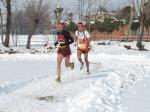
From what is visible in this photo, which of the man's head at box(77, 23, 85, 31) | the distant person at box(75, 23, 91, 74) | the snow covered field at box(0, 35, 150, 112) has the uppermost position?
the man's head at box(77, 23, 85, 31)

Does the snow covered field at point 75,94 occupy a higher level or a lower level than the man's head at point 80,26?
lower

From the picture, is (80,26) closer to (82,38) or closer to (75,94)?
(82,38)

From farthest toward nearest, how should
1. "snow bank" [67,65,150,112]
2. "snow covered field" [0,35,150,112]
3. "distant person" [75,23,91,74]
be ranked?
"distant person" [75,23,91,74] → "snow covered field" [0,35,150,112] → "snow bank" [67,65,150,112]

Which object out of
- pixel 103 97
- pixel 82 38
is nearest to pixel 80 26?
pixel 82 38

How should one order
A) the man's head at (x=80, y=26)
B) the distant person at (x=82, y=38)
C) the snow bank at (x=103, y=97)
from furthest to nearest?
the distant person at (x=82, y=38) < the man's head at (x=80, y=26) < the snow bank at (x=103, y=97)

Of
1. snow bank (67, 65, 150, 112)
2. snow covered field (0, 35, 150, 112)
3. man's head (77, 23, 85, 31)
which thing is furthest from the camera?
man's head (77, 23, 85, 31)

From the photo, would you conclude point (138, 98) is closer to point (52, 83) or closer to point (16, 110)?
point (16, 110)

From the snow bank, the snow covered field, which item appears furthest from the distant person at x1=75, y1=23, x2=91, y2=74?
the snow bank

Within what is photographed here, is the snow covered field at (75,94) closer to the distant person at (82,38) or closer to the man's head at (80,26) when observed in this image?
the distant person at (82,38)

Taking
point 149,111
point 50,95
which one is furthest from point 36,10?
point 149,111

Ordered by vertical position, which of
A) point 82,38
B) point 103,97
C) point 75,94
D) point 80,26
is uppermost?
point 80,26

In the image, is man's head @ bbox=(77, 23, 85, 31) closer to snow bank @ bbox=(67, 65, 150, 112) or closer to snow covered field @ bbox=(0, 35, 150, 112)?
snow covered field @ bbox=(0, 35, 150, 112)

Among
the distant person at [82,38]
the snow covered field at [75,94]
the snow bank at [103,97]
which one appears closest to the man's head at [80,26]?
the distant person at [82,38]

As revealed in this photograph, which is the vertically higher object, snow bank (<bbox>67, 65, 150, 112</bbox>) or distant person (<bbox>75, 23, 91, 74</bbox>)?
distant person (<bbox>75, 23, 91, 74</bbox>)
